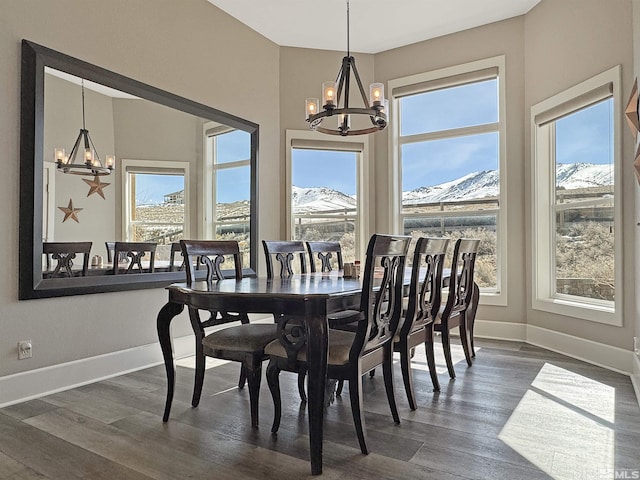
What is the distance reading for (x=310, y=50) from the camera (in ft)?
17.6

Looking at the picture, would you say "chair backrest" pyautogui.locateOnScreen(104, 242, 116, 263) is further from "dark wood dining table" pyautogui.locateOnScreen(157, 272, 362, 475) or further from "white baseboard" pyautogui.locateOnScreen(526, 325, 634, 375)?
"white baseboard" pyautogui.locateOnScreen(526, 325, 634, 375)

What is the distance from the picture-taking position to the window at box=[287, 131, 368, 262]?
5.41 meters

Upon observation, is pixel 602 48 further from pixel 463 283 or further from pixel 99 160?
pixel 99 160

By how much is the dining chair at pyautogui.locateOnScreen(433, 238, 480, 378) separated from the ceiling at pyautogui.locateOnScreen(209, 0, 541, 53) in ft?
8.22

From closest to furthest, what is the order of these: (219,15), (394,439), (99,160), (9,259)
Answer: (394,439)
(9,259)
(99,160)
(219,15)

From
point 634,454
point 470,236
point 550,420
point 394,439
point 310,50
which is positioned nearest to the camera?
point 634,454

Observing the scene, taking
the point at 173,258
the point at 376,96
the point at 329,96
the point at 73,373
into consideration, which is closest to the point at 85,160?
the point at 173,258

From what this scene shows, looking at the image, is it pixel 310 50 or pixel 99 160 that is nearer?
pixel 99 160

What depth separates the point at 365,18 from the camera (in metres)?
4.70

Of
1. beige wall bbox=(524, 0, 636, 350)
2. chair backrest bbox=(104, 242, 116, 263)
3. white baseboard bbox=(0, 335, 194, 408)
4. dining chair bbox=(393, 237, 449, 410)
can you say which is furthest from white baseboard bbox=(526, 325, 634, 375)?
chair backrest bbox=(104, 242, 116, 263)

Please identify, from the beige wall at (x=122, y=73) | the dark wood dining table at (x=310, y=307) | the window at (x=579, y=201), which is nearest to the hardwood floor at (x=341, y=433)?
the dark wood dining table at (x=310, y=307)

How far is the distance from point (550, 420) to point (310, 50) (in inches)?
179

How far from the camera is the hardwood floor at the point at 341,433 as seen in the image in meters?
1.96

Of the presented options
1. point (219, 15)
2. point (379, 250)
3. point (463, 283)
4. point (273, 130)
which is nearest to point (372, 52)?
point (273, 130)
